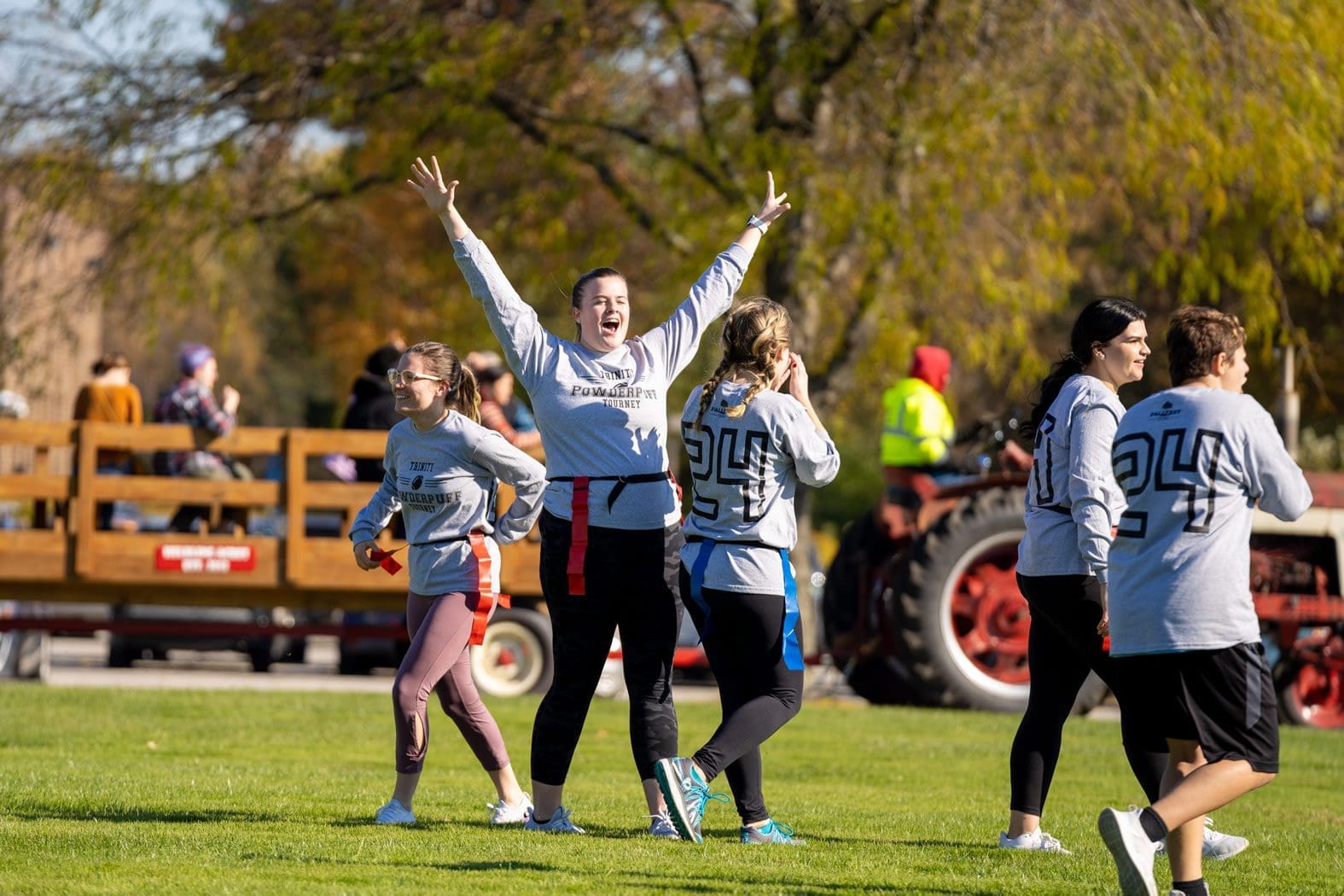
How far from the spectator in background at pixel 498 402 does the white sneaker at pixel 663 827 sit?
558 cm

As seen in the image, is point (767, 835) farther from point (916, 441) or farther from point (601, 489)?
point (916, 441)

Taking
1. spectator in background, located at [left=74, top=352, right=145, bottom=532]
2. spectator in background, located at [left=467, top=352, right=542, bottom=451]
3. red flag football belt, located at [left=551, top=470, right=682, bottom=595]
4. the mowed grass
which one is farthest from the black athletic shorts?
spectator in background, located at [left=74, top=352, right=145, bottom=532]

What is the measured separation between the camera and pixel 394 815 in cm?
666

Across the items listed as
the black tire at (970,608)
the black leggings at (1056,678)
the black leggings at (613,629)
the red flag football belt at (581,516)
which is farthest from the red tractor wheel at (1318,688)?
the red flag football belt at (581,516)

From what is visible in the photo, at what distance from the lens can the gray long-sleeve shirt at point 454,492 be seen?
264 inches

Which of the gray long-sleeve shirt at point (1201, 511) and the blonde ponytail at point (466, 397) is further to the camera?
the blonde ponytail at point (466, 397)

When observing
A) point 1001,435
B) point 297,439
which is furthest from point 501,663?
point 1001,435

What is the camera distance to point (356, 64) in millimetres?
14492

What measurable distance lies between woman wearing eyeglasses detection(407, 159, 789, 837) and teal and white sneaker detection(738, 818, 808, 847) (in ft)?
0.86

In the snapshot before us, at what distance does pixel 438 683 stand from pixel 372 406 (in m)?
6.70

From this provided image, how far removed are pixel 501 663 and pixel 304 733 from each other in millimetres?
2808

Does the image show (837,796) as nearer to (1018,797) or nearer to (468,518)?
(1018,797)

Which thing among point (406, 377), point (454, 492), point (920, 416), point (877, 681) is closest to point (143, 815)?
point (454, 492)

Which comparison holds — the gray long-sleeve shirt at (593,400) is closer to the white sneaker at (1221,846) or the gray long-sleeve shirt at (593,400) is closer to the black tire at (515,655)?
the white sneaker at (1221,846)
